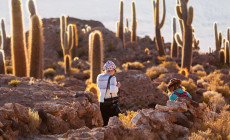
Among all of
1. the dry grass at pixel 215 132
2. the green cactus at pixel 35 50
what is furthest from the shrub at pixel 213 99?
the green cactus at pixel 35 50

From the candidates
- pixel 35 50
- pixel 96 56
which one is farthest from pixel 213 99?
pixel 35 50

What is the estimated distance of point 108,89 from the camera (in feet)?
23.9

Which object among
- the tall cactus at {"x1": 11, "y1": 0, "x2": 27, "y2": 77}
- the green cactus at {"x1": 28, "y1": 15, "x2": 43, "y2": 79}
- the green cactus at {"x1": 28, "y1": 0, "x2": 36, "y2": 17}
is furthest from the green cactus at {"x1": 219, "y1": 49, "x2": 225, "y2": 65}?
the tall cactus at {"x1": 11, "y1": 0, "x2": 27, "y2": 77}

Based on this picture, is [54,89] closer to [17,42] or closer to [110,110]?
[110,110]

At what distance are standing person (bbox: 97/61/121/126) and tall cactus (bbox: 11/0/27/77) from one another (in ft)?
25.0

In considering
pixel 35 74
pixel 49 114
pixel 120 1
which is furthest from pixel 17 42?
pixel 120 1

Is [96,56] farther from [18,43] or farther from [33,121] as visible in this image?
[33,121]

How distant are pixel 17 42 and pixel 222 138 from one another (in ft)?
34.9

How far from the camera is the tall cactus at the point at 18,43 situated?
45.8 feet

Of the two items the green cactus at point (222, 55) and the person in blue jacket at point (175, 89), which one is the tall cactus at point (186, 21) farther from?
the person in blue jacket at point (175, 89)

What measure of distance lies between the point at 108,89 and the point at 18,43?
8117 mm

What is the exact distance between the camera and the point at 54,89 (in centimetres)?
1009

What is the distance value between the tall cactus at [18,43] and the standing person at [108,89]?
25.0 feet

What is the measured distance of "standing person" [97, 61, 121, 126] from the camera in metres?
7.22
